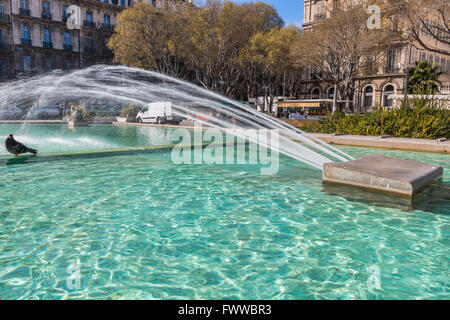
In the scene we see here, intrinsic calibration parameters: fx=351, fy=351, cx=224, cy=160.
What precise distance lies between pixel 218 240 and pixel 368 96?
158ft

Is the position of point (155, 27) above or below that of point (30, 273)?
above

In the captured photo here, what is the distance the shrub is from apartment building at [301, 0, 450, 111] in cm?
2681

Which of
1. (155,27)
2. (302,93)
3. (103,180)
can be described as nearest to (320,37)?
(155,27)

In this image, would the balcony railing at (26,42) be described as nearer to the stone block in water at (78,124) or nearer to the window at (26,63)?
the window at (26,63)

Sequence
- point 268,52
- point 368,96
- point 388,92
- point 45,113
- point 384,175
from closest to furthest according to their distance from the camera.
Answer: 1. point 384,175
2. point 268,52
3. point 45,113
4. point 388,92
5. point 368,96

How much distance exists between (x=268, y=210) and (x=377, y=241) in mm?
1638

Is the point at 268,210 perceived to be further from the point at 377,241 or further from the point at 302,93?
the point at 302,93

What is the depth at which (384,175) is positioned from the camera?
5.93 m

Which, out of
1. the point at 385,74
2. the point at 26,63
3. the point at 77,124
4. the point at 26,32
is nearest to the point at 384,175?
the point at 77,124

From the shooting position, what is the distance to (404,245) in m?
4.00

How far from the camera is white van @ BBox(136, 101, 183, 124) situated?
2736 centimetres

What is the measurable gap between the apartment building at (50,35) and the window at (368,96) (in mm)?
34908

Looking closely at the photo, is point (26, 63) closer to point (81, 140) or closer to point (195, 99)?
point (195, 99)

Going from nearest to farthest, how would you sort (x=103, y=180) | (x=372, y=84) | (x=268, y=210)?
(x=268, y=210), (x=103, y=180), (x=372, y=84)
